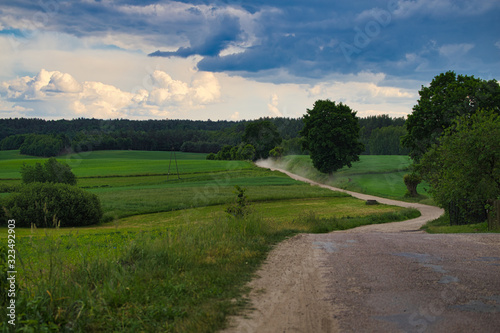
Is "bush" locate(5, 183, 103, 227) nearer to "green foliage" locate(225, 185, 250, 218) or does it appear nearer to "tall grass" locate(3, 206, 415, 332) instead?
"green foliage" locate(225, 185, 250, 218)

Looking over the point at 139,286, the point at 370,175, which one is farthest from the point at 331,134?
the point at 139,286

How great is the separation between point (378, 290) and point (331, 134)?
60.1 meters

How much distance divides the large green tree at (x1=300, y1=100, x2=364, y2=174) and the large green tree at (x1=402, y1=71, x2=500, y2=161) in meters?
19.0

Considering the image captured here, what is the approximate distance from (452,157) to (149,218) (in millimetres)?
26077

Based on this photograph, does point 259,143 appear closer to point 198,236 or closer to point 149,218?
point 149,218

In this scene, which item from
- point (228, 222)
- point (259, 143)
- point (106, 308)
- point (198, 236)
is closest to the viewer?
point (106, 308)

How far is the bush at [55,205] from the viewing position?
122 feet

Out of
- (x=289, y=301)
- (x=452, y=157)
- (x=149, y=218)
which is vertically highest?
(x=452, y=157)

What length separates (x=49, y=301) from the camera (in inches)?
267

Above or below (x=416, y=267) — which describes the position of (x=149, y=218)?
below

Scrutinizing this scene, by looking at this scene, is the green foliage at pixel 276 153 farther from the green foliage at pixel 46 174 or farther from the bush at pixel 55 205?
the bush at pixel 55 205

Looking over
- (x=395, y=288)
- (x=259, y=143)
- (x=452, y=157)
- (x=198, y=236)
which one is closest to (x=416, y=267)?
(x=395, y=288)

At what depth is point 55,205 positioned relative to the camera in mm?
38469

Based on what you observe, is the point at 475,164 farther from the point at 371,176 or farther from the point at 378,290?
the point at 371,176
